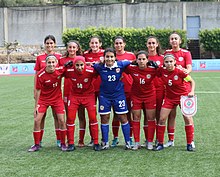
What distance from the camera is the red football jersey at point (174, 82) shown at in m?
7.08

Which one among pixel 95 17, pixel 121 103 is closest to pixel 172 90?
pixel 121 103

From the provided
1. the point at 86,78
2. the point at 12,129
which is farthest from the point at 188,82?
the point at 12,129

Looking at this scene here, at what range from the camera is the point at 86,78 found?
726cm

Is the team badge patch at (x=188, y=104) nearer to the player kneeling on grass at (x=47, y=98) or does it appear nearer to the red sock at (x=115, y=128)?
the red sock at (x=115, y=128)

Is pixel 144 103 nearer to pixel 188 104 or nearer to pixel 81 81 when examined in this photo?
pixel 188 104

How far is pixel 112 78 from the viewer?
719 cm

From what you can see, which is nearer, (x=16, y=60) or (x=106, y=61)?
(x=106, y=61)

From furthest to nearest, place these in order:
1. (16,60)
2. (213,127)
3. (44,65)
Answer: (16,60) → (213,127) → (44,65)

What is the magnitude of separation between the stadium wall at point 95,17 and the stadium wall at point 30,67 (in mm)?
14372

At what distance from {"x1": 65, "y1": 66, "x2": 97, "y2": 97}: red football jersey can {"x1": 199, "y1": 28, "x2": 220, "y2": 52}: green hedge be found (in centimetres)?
3636

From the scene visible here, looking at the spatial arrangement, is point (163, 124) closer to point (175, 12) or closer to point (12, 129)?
point (12, 129)

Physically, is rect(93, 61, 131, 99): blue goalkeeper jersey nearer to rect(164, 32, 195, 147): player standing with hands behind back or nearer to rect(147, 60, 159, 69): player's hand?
rect(147, 60, 159, 69): player's hand

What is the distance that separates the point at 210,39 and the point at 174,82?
36.6 metres

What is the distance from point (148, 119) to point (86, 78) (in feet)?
4.00
